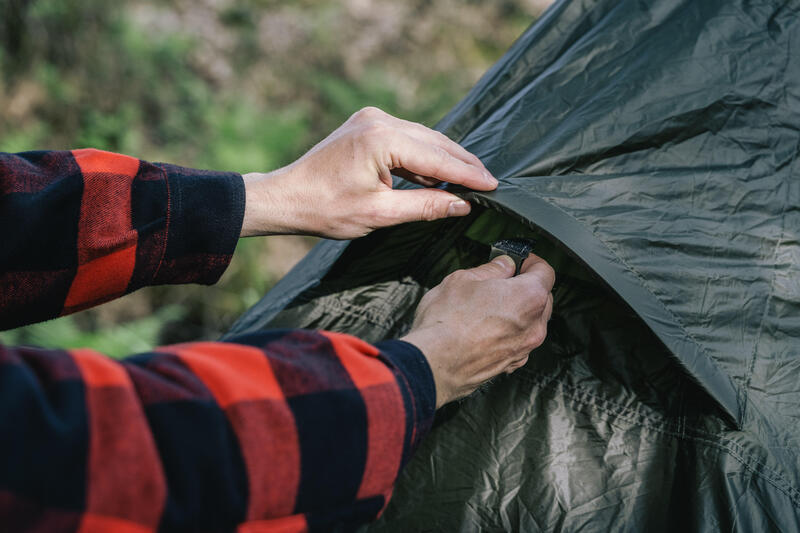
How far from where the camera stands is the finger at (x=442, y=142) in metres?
1.29

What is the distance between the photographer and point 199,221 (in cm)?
146

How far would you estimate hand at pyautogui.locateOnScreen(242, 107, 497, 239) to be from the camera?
1.30m

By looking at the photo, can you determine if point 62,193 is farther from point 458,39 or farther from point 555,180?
point 458,39

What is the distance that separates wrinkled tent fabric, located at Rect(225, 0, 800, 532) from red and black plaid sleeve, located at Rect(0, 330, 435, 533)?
1.33 feet

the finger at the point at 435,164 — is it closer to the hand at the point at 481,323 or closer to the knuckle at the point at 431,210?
the knuckle at the point at 431,210

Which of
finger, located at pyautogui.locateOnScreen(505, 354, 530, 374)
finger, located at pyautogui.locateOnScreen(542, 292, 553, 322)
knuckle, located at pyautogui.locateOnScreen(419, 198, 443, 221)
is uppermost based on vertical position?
knuckle, located at pyautogui.locateOnScreen(419, 198, 443, 221)

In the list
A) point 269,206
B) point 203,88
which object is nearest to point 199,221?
point 269,206

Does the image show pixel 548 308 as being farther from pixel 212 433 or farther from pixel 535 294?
pixel 212 433

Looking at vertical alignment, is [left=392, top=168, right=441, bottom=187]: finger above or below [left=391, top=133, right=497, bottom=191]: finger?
below

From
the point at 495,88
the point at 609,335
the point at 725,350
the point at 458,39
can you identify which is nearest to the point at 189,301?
the point at 495,88

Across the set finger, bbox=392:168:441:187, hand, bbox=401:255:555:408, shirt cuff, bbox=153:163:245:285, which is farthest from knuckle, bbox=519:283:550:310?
shirt cuff, bbox=153:163:245:285

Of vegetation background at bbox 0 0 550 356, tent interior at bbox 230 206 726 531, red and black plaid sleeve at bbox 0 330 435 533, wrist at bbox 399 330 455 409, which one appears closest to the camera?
red and black plaid sleeve at bbox 0 330 435 533

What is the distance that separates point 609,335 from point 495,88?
75 cm

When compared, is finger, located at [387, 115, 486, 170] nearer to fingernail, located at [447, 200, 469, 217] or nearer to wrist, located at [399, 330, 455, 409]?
fingernail, located at [447, 200, 469, 217]
